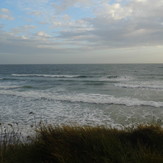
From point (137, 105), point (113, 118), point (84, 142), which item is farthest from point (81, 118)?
point (84, 142)

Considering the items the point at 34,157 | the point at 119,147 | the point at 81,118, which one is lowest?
the point at 81,118

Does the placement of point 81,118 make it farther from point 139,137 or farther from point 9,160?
point 9,160

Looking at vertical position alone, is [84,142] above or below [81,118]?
above

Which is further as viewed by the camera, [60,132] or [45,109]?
[45,109]

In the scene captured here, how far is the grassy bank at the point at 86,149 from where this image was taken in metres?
2.86

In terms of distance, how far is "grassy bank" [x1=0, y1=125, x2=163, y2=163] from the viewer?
2.86 meters

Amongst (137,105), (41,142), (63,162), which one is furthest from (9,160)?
(137,105)

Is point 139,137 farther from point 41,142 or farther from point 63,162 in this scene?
point 41,142

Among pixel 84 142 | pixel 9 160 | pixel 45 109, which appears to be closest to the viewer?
pixel 9 160

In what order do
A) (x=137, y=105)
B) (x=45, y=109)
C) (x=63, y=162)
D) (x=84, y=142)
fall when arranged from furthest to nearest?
(x=137, y=105)
(x=45, y=109)
(x=84, y=142)
(x=63, y=162)

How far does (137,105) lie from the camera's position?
39.7 ft

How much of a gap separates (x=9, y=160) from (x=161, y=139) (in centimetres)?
324

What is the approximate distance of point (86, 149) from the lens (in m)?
3.25

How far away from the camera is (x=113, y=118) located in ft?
29.7
